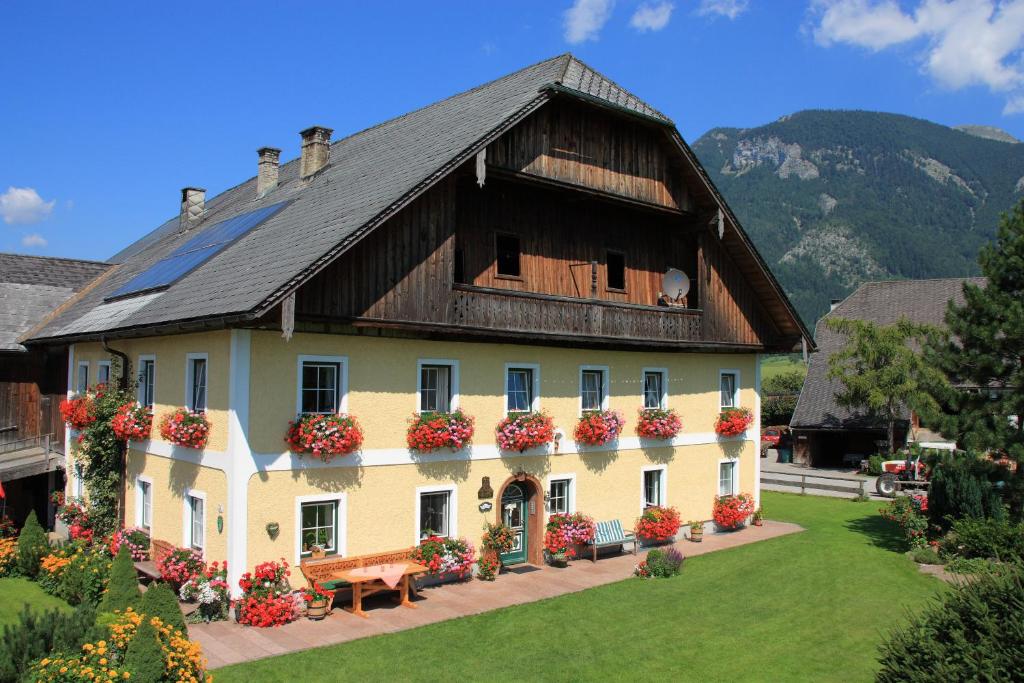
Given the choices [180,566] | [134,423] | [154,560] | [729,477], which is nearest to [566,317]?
[729,477]

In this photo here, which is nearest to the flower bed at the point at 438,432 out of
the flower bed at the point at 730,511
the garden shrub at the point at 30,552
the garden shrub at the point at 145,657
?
the garden shrub at the point at 145,657

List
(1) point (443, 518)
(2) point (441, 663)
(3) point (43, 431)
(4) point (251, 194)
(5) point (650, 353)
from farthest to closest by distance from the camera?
(4) point (251, 194)
(3) point (43, 431)
(5) point (650, 353)
(1) point (443, 518)
(2) point (441, 663)

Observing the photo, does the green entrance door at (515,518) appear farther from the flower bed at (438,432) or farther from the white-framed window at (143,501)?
the white-framed window at (143,501)

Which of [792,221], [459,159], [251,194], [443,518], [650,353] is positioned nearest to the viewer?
[459,159]

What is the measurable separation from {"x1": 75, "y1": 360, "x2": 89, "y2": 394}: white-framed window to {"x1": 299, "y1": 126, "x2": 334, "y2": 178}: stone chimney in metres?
7.53

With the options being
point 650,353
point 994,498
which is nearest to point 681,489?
point 650,353

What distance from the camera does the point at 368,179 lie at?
1764 cm

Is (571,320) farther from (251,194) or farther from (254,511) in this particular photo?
(251,194)

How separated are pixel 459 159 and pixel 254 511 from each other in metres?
7.43

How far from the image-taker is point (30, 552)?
56.6ft

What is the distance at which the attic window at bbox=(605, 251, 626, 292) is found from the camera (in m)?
20.5

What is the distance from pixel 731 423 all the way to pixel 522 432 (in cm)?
790

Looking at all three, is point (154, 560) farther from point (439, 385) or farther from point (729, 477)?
point (729, 477)

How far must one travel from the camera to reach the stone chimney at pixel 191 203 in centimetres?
2779
